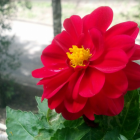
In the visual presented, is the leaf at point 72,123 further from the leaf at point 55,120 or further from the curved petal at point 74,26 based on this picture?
the curved petal at point 74,26

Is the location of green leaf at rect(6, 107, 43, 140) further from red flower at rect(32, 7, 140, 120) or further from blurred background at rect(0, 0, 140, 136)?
blurred background at rect(0, 0, 140, 136)

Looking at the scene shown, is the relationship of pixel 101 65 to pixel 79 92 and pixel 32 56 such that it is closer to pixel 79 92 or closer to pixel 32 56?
pixel 79 92

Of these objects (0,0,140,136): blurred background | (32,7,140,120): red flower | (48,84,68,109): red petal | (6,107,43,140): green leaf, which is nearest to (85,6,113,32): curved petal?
(32,7,140,120): red flower

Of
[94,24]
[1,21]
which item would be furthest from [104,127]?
[1,21]

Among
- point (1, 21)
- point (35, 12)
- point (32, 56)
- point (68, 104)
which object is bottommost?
point (32, 56)

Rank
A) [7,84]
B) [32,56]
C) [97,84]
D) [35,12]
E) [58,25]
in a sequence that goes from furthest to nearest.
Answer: [35,12]
[32,56]
[7,84]
[58,25]
[97,84]

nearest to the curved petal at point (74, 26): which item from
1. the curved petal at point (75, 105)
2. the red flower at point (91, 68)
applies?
the red flower at point (91, 68)

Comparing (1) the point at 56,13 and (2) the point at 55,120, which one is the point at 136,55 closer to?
(2) the point at 55,120
